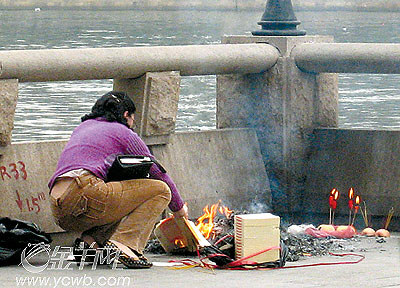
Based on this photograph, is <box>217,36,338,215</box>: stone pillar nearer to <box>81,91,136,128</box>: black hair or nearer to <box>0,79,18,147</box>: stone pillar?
<box>0,79,18,147</box>: stone pillar

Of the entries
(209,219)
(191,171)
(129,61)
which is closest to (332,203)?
(191,171)

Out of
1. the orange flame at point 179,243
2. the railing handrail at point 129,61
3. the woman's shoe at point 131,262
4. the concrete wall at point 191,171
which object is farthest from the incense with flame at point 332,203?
the woman's shoe at point 131,262

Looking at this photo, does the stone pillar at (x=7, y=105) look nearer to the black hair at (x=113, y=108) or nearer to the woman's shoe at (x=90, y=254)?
the black hair at (x=113, y=108)

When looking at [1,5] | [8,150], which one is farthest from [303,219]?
[1,5]

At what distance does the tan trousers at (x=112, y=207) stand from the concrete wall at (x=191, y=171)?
0.98 meters

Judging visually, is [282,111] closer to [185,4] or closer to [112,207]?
[112,207]

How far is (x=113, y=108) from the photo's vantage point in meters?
8.06

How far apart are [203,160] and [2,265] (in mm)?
2933

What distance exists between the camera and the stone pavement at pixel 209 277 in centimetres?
686

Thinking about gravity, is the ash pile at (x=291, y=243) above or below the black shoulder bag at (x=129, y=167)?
below

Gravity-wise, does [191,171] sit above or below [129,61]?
below

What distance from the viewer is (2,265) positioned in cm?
774

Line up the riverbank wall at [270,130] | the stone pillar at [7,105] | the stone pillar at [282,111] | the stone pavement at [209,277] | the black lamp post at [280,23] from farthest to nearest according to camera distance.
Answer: the black lamp post at [280,23]
the stone pillar at [282,111]
the riverbank wall at [270,130]
the stone pillar at [7,105]
the stone pavement at [209,277]

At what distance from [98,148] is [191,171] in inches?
93.7
